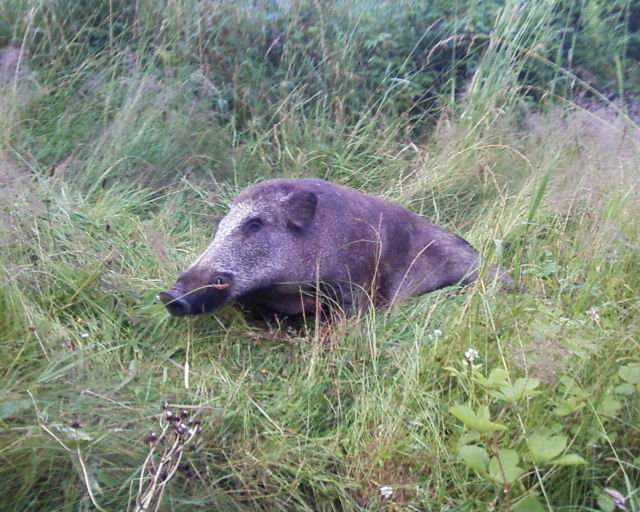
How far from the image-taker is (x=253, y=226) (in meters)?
4.11

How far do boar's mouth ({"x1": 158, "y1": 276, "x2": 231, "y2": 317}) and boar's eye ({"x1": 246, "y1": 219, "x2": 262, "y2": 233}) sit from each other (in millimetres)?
335

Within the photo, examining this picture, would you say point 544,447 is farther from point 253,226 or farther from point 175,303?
point 253,226

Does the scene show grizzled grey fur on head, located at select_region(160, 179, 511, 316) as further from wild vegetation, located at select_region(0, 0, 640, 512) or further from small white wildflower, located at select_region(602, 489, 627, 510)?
small white wildflower, located at select_region(602, 489, 627, 510)

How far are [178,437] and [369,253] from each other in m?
1.81

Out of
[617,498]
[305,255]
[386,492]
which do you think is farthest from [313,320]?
[617,498]

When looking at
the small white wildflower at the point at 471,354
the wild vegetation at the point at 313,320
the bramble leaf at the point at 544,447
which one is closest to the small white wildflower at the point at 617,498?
the wild vegetation at the point at 313,320

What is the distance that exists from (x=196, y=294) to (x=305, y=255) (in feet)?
2.03

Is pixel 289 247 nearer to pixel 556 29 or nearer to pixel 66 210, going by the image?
pixel 66 210

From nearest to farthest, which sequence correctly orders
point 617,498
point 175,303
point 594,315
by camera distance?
point 617,498 < point 594,315 < point 175,303

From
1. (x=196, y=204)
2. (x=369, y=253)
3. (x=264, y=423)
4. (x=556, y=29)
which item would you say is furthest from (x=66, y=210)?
(x=556, y=29)

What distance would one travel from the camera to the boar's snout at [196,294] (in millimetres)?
3605

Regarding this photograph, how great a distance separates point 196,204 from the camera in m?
5.27

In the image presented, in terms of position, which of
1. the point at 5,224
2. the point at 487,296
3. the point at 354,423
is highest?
the point at 487,296

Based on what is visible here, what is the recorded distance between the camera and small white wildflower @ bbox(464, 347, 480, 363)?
2915mm
